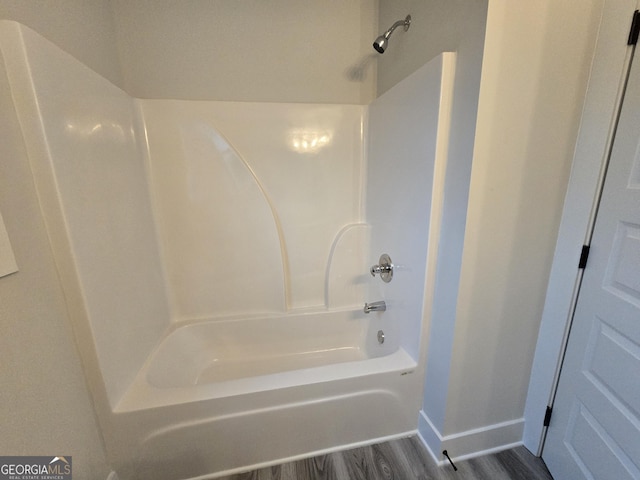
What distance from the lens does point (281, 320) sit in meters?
1.83

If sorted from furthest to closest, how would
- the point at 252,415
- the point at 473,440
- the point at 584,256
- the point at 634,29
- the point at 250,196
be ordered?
the point at 250,196 → the point at 473,440 → the point at 252,415 → the point at 584,256 → the point at 634,29

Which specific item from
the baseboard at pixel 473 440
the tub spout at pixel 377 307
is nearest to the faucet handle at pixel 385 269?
the tub spout at pixel 377 307

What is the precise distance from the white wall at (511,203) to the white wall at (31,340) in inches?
58.6

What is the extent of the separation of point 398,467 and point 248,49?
245 cm

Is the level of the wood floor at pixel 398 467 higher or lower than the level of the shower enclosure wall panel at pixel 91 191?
lower

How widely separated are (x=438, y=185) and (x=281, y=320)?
136 centimetres

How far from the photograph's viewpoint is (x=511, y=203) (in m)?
0.99

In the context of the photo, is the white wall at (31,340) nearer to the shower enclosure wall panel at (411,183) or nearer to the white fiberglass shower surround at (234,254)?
the white fiberglass shower surround at (234,254)

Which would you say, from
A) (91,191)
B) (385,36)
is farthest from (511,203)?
(91,191)

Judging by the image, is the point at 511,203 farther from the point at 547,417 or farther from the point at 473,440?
the point at 473,440

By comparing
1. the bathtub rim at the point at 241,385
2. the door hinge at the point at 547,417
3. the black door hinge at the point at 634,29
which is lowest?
the door hinge at the point at 547,417

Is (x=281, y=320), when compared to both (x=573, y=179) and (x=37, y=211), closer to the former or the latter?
(x=37, y=211)

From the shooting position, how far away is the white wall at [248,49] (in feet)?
4.84

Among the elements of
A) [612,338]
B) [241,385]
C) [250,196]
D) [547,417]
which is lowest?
[547,417]
